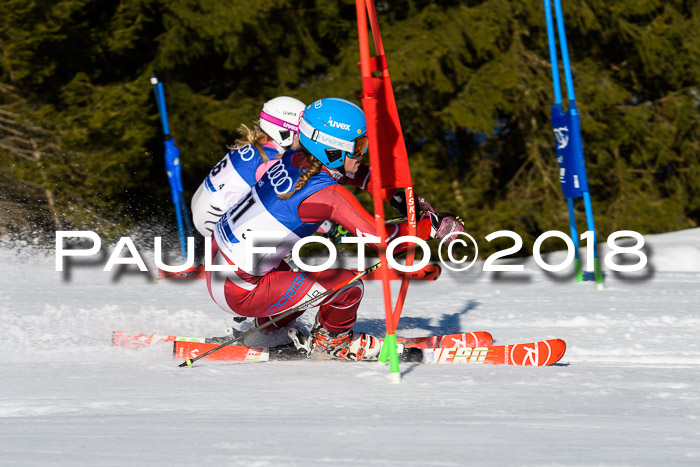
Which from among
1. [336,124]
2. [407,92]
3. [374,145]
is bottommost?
[374,145]

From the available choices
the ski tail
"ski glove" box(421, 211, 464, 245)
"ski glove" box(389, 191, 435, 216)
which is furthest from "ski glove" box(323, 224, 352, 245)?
"ski glove" box(421, 211, 464, 245)

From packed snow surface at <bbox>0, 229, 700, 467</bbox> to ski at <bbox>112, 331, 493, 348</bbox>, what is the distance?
0.23 ft

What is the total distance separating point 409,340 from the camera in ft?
15.9

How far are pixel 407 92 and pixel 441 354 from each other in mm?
8600

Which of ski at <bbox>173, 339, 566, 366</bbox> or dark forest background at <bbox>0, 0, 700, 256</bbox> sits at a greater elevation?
dark forest background at <bbox>0, 0, 700, 256</bbox>

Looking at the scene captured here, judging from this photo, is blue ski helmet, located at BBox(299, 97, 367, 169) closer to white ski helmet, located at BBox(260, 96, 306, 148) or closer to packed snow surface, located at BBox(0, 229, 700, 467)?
packed snow surface, located at BBox(0, 229, 700, 467)

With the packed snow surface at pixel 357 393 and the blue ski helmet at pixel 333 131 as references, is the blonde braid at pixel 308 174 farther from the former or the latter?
the packed snow surface at pixel 357 393

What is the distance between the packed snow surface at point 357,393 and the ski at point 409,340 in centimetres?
7

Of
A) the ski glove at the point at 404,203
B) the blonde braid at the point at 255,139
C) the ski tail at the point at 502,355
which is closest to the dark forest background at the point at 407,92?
the blonde braid at the point at 255,139

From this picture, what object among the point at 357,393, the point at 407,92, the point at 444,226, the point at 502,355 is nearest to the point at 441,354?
the point at 502,355

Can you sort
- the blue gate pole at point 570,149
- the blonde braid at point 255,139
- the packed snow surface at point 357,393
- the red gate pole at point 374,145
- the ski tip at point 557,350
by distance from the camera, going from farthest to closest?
1. the blue gate pole at point 570,149
2. the blonde braid at point 255,139
3. the ski tip at point 557,350
4. the red gate pole at point 374,145
5. the packed snow surface at point 357,393

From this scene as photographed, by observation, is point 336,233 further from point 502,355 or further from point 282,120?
point 502,355

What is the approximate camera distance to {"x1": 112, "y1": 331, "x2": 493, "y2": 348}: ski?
187 inches

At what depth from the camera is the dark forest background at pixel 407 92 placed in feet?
37.7
